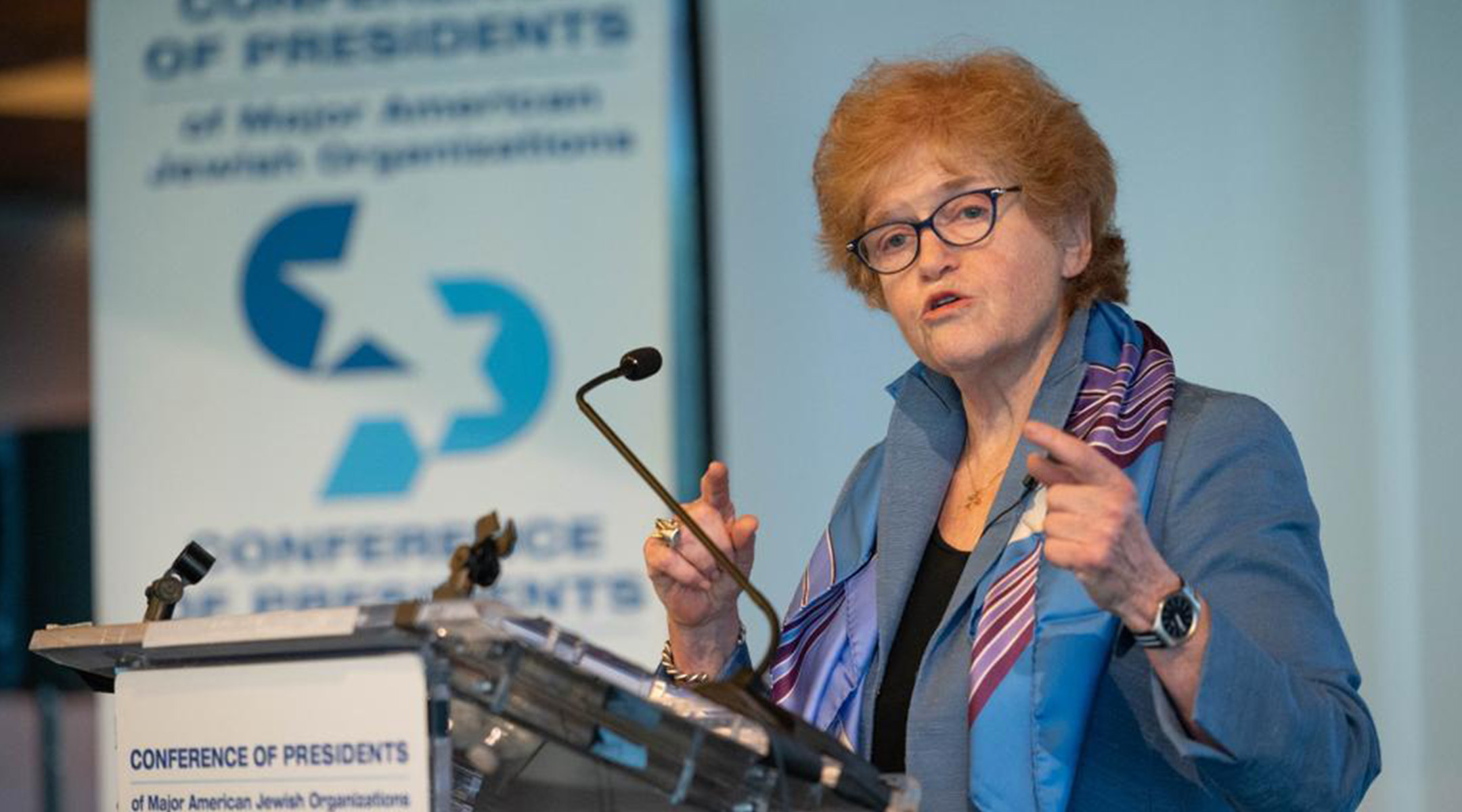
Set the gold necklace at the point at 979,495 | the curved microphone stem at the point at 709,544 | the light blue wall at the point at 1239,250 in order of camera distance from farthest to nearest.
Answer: the light blue wall at the point at 1239,250 < the gold necklace at the point at 979,495 < the curved microphone stem at the point at 709,544

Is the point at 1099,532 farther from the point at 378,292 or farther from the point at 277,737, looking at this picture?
the point at 378,292

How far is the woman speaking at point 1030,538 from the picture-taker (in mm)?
1700

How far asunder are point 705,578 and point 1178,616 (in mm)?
705

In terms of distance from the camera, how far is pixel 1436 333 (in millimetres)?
3727

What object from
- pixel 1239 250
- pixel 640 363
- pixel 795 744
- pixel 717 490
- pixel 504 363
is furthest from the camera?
pixel 504 363

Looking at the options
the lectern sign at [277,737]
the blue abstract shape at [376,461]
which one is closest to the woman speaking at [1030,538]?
the lectern sign at [277,737]

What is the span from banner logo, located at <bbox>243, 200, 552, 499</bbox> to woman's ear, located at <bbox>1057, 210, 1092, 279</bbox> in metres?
2.13

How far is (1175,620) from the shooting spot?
1678 mm

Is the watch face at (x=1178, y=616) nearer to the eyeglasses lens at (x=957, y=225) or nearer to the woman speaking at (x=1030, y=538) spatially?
the woman speaking at (x=1030, y=538)

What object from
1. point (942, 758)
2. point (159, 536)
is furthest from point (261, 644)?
point (159, 536)

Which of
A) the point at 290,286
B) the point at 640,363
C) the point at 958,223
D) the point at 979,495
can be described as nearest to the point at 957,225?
the point at 958,223

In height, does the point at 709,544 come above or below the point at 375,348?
below

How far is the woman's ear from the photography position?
7.57 ft

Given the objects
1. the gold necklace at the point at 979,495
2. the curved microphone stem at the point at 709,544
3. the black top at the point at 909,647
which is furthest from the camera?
the gold necklace at the point at 979,495
